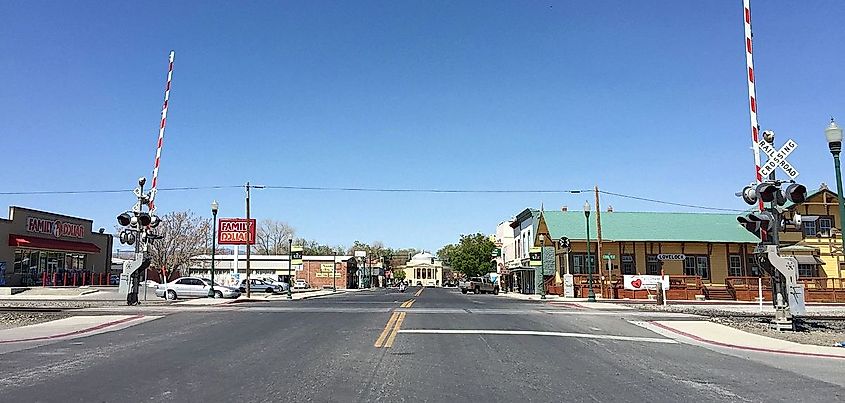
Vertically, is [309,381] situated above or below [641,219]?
below

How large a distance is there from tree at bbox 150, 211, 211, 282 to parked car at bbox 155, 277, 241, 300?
102ft

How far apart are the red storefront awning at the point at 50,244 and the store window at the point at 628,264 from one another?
143ft

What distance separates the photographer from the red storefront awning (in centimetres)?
4962

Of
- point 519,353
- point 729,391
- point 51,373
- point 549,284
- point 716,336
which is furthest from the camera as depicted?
point 549,284

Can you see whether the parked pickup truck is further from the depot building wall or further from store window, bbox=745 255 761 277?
store window, bbox=745 255 761 277

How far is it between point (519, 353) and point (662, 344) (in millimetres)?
4342

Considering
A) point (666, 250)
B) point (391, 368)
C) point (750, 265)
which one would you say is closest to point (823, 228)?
point (750, 265)

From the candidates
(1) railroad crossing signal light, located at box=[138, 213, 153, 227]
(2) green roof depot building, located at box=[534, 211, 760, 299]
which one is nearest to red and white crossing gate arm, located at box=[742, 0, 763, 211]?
(1) railroad crossing signal light, located at box=[138, 213, 153, 227]

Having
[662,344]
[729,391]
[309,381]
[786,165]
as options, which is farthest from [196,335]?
[786,165]

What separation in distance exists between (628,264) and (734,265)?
25.6ft

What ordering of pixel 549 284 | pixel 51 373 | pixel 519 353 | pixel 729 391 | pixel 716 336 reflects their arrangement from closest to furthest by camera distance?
pixel 729 391
pixel 51 373
pixel 519 353
pixel 716 336
pixel 549 284

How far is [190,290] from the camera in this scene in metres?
42.5

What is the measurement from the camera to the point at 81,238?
A: 58.6 m

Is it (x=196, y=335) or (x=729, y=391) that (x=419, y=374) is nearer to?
(x=729, y=391)
